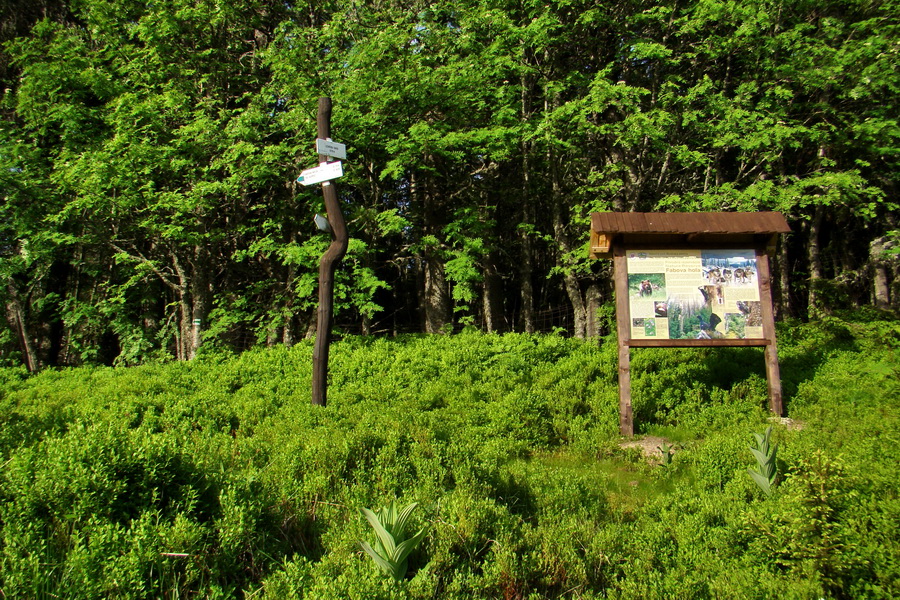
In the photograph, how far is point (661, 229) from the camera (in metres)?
7.52

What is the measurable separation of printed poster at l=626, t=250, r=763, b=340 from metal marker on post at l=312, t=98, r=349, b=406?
4.47 m

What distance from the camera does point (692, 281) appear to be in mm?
7770

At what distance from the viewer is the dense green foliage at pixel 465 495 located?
10.1 ft

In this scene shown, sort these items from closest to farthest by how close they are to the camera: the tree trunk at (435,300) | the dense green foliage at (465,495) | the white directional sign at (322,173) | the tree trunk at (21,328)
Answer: the dense green foliage at (465,495), the white directional sign at (322,173), the tree trunk at (435,300), the tree trunk at (21,328)

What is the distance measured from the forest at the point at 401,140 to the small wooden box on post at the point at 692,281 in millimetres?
3753

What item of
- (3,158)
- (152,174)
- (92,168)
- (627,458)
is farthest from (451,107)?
(3,158)

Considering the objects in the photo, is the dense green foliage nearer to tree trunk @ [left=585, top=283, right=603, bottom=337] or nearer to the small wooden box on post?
the small wooden box on post

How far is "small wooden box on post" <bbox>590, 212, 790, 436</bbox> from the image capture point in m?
7.55

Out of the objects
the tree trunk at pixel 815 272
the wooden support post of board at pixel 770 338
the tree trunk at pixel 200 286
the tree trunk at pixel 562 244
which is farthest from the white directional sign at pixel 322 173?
the tree trunk at pixel 815 272

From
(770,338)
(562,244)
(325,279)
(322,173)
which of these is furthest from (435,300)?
(770,338)

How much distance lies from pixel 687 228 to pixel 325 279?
5.45 m

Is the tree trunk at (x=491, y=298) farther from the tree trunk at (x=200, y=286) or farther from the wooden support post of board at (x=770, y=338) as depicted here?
the wooden support post of board at (x=770, y=338)

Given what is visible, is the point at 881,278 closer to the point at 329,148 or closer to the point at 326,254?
the point at 326,254

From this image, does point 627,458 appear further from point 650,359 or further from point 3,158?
point 3,158
